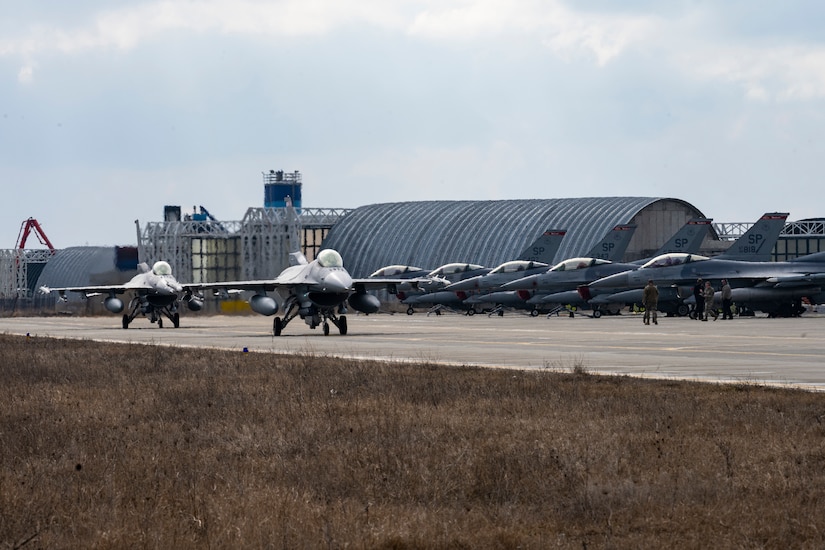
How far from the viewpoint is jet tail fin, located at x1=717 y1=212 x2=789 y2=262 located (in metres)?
54.2

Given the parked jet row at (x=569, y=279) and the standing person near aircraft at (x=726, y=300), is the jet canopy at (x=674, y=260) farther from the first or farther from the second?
the parked jet row at (x=569, y=279)

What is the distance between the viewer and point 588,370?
20.6 meters

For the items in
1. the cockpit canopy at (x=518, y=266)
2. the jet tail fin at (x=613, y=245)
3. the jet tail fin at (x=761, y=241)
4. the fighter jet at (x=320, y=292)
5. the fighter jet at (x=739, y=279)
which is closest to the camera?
the fighter jet at (x=320, y=292)

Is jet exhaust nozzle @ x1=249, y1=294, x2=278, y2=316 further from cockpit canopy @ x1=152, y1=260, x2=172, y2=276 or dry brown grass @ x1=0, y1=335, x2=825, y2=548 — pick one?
dry brown grass @ x1=0, y1=335, x2=825, y2=548

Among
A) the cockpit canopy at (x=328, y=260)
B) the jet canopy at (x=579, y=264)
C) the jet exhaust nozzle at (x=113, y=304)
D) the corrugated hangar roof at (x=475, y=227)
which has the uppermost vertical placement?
the corrugated hangar roof at (x=475, y=227)

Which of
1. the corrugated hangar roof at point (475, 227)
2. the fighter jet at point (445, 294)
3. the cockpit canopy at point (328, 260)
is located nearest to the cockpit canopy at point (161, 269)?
the cockpit canopy at point (328, 260)

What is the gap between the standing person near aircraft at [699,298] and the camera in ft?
161

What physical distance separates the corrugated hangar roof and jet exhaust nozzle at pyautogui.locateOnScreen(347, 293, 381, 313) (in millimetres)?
43393

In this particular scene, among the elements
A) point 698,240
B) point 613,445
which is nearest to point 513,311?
point 698,240

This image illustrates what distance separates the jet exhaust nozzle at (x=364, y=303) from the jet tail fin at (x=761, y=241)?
823 inches

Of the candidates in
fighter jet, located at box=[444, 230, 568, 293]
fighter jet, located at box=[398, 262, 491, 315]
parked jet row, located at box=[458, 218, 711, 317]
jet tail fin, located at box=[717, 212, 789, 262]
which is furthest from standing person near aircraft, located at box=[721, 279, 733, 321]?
fighter jet, located at box=[398, 262, 491, 315]

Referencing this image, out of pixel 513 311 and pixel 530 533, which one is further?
pixel 513 311

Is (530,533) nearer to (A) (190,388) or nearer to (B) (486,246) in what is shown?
(A) (190,388)

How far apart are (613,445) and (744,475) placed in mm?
1665
